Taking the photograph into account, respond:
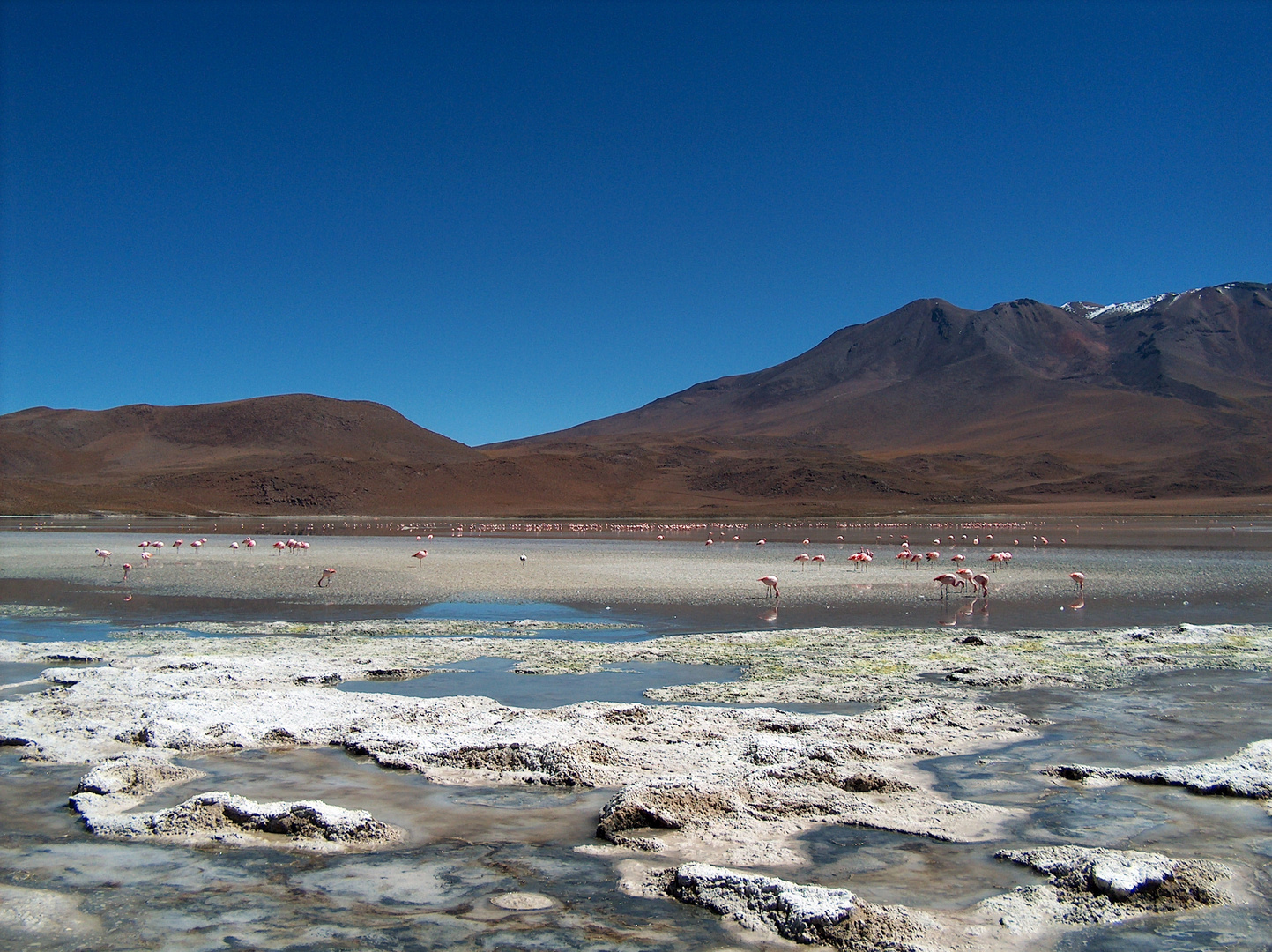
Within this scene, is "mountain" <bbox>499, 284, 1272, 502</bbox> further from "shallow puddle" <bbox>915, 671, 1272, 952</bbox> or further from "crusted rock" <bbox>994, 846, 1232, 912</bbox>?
"crusted rock" <bbox>994, 846, 1232, 912</bbox>

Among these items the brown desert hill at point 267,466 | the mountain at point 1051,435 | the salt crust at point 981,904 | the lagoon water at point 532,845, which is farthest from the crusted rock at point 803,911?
the mountain at point 1051,435

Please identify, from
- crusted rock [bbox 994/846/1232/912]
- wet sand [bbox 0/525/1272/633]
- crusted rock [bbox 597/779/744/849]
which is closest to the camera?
crusted rock [bbox 994/846/1232/912]

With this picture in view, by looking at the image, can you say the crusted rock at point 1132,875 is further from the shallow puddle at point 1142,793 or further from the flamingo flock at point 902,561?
the flamingo flock at point 902,561

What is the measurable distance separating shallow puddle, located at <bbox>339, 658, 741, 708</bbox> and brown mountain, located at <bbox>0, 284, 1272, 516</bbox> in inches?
2355

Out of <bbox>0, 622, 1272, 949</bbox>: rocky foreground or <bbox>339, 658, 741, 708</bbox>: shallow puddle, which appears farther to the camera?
<bbox>339, 658, 741, 708</bbox>: shallow puddle

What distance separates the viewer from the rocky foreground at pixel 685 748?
15.8ft

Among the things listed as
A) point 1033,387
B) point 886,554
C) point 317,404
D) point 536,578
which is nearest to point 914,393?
point 1033,387

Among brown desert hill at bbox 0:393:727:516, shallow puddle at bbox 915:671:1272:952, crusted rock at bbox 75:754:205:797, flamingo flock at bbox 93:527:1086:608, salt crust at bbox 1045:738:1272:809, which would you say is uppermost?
brown desert hill at bbox 0:393:727:516

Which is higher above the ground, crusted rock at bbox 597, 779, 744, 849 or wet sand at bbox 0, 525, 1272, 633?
wet sand at bbox 0, 525, 1272, 633

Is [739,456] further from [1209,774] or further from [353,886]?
[353,886]

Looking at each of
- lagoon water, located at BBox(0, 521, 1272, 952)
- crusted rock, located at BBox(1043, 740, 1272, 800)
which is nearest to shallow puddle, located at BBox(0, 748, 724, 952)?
lagoon water, located at BBox(0, 521, 1272, 952)

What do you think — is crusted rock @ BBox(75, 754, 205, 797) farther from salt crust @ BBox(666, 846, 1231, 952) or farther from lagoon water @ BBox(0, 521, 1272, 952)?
salt crust @ BBox(666, 846, 1231, 952)

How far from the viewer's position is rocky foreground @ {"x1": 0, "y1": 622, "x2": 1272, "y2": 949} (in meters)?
4.81

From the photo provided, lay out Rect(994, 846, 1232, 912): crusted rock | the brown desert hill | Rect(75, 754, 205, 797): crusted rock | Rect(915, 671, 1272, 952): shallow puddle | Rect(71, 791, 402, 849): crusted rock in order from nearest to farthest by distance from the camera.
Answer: Rect(915, 671, 1272, 952): shallow puddle
Rect(994, 846, 1232, 912): crusted rock
Rect(71, 791, 402, 849): crusted rock
Rect(75, 754, 205, 797): crusted rock
the brown desert hill
